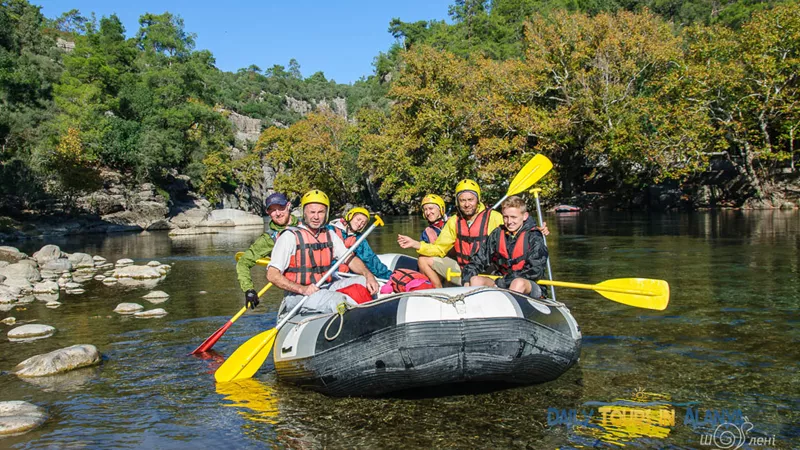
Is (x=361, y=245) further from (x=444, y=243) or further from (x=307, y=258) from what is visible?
(x=307, y=258)

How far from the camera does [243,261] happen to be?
671cm

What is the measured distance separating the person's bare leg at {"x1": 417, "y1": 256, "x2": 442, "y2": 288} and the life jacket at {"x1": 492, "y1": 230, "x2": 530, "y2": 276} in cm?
117

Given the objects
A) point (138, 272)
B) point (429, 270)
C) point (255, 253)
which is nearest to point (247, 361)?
point (255, 253)

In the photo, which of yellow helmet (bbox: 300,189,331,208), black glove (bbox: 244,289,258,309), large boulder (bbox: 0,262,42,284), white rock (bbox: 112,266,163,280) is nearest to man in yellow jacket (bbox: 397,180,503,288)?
yellow helmet (bbox: 300,189,331,208)

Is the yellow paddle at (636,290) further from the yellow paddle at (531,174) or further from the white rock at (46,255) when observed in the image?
the white rock at (46,255)

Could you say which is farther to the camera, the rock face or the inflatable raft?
the rock face

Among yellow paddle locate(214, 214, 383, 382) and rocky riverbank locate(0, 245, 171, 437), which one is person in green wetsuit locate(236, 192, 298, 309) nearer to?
yellow paddle locate(214, 214, 383, 382)

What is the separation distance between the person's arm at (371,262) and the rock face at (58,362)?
3218mm

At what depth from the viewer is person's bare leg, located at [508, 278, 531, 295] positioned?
5.64 meters

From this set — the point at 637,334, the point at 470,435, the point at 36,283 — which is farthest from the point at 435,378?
the point at 36,283

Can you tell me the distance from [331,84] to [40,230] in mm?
89030

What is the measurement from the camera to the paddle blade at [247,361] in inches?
230

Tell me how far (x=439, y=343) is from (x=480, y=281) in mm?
1589

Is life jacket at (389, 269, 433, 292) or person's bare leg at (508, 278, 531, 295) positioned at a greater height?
person's bare leg at (508, 278, 531, 295)
